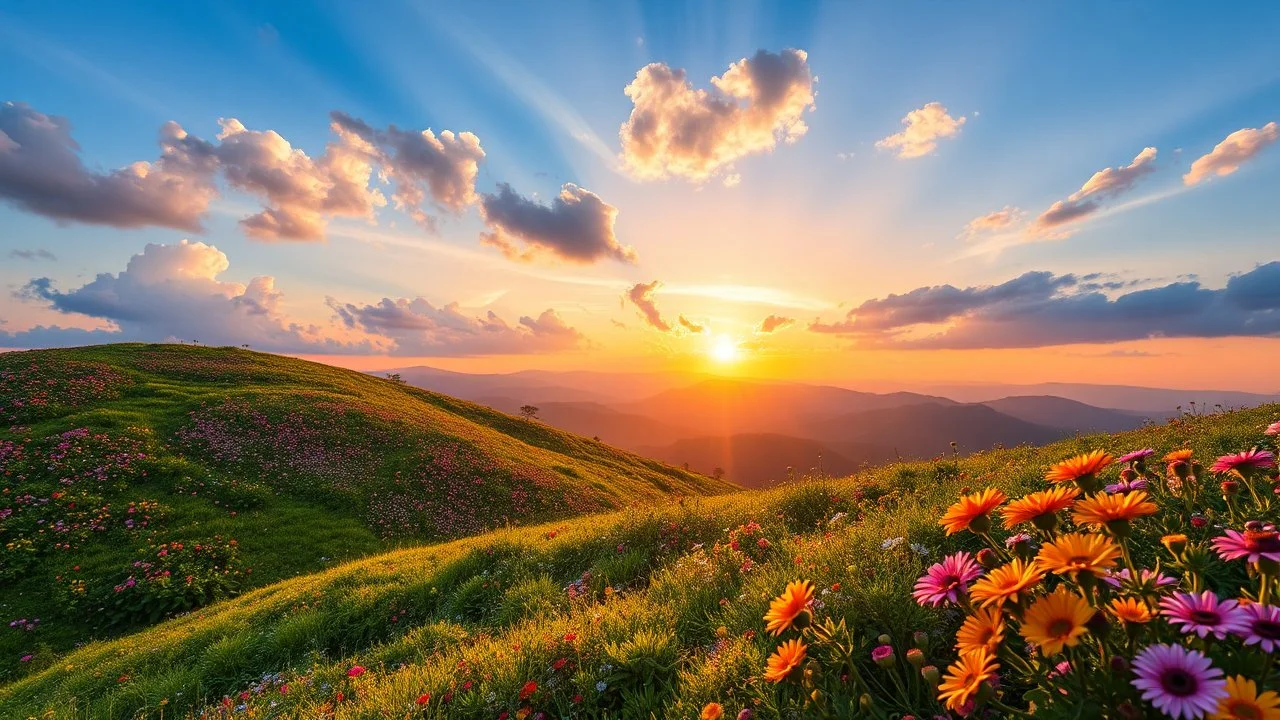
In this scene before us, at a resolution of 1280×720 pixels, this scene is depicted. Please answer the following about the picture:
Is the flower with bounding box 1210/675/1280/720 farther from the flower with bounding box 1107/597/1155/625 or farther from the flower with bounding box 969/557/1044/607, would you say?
the flower with bounding box 969/557/1044/607

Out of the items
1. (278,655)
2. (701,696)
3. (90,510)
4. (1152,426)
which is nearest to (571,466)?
(90,510)

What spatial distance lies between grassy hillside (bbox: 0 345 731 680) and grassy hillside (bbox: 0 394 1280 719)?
388 centimetres

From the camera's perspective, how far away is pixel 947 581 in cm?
234

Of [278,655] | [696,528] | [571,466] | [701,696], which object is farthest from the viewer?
[571,466]

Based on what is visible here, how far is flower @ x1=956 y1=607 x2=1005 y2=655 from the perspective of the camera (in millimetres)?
1949

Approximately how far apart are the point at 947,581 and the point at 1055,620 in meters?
0.52

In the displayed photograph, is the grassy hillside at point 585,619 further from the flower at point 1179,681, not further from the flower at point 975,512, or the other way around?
the flower at point 1179,681

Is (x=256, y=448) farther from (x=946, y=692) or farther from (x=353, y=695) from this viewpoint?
(x=946, y=692)

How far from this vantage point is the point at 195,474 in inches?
813

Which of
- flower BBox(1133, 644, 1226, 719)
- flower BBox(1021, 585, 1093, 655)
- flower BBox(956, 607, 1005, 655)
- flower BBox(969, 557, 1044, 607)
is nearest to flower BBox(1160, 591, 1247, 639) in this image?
flower BBox(1133, 644, 1226, 719)

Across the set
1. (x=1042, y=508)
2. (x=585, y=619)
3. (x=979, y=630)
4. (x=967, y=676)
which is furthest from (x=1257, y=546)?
(x=585, y=619)

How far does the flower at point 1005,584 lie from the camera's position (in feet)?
6.10

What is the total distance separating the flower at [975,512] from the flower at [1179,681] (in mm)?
837

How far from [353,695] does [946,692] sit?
5.53m
